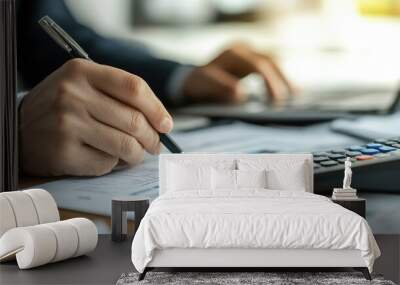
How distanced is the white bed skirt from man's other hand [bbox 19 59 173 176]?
1.74m

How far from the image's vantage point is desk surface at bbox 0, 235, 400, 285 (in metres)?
4.29

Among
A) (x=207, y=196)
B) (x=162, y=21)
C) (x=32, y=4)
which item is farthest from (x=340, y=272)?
(x=32, y=4)

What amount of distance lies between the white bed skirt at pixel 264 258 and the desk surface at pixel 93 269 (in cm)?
31

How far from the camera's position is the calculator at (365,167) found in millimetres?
5730

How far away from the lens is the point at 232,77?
19.4ft

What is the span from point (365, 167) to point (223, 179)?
3.71 feet

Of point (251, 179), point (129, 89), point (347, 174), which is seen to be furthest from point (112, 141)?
point (347, 174)

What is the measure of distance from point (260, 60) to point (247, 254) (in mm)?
2099

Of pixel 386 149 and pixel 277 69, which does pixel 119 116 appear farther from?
pixel 386 149

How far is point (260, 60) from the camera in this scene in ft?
19.5

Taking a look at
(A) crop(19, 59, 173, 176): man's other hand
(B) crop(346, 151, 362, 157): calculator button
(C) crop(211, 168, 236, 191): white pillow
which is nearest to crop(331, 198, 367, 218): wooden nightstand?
(B) crop(346, 151, 362, 157): calculator button

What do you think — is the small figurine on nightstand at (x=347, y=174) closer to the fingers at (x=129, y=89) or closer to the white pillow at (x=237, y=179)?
the white pillow at (x=237, y=179)

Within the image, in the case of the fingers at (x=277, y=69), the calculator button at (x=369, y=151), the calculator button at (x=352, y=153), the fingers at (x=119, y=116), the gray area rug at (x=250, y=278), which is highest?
the fingers at (x=277, y=69)

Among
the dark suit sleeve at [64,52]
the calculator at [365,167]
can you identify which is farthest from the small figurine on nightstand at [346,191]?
the dark suit sleeve at [64,52]
